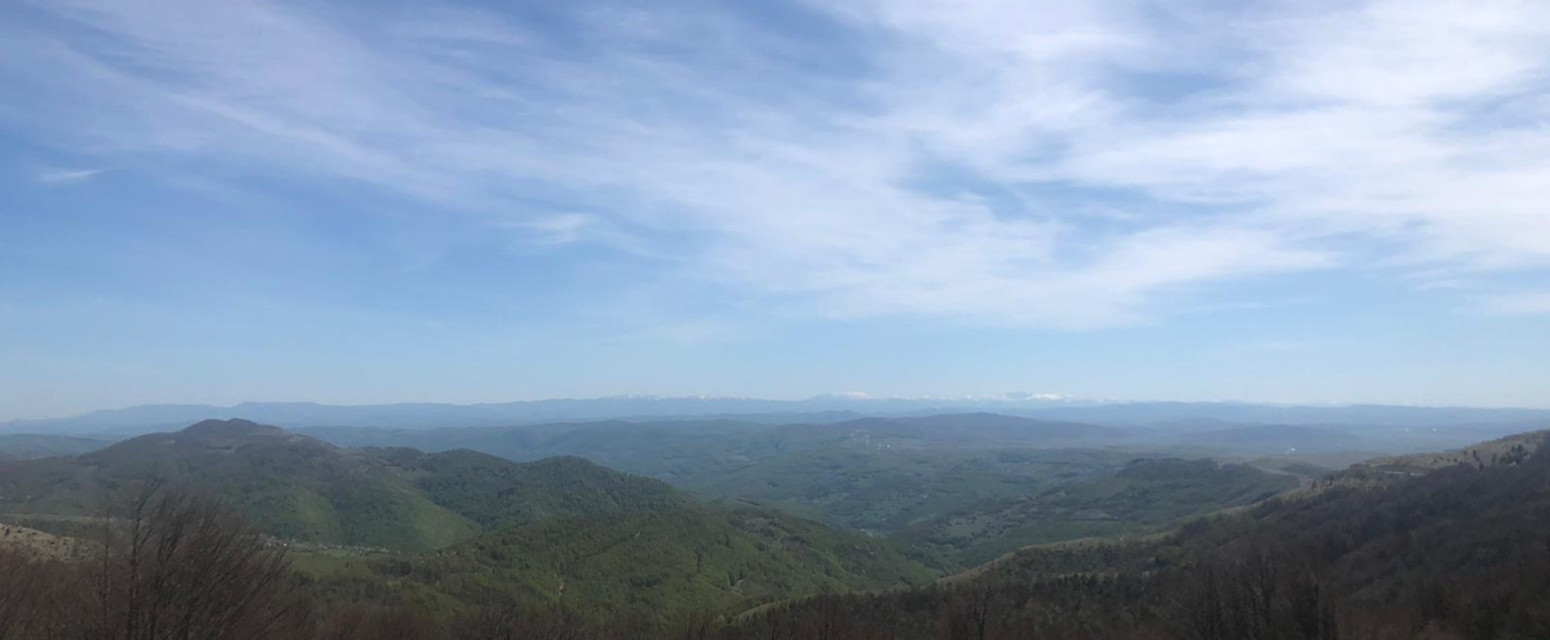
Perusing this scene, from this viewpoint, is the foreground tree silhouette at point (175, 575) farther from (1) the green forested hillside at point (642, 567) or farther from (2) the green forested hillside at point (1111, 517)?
(2) the green forested hillside at point (1111, 517)

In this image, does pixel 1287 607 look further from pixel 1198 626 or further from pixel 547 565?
pixel 547 565

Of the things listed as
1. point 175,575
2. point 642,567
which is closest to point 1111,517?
point 642,567

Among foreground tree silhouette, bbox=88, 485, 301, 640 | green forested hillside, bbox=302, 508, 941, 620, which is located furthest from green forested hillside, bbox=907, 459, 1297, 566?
foreground tree silhouette, bbox=88, 485, 301, 640

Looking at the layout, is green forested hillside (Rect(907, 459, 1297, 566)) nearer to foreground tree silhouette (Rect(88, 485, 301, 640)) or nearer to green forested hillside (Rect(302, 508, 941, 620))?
green forested hillside (Rect(302, 508, 941, 620))

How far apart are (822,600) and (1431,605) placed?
4086 cm

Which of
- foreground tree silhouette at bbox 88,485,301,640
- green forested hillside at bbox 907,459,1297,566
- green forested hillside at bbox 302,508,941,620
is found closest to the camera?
foreground tree silhouette at bbox 88,485,301,640

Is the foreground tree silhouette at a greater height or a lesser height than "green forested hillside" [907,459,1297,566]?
greater

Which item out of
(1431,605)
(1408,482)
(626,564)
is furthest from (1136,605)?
(626,564)

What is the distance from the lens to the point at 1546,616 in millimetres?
32688

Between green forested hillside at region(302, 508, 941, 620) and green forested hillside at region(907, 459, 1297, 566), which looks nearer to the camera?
green forested hillside at region(302, 508, 941, 620)

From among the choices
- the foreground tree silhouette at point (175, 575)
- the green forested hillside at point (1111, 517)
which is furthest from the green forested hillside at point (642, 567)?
the foreground tree silhouette at point (175, 575)

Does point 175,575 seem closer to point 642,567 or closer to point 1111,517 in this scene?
point 642,567

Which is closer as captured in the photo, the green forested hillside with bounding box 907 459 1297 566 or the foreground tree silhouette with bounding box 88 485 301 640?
the foreground tree silhouette with bounding box 88 485 301 640

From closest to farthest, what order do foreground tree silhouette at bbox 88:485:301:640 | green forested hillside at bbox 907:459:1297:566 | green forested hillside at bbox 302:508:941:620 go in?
foreground tree silhouette at bbox 88:485:301:640 → green forested hillside at bbox 302:508:941:620 → green forested hillside at bbox 907:459:1297:566
